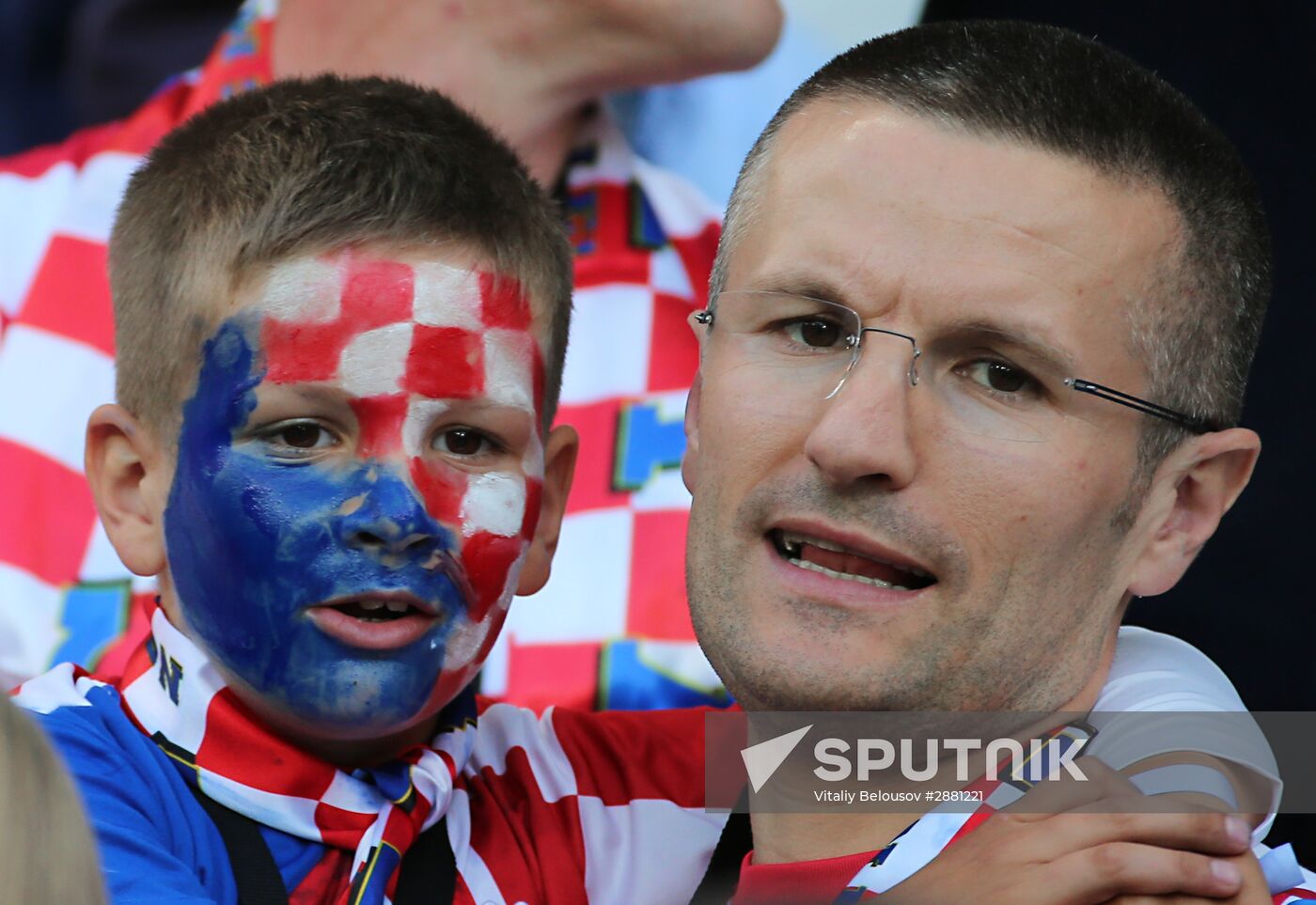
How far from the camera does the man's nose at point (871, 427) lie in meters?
1.90

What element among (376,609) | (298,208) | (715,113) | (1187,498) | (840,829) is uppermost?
(715,113)

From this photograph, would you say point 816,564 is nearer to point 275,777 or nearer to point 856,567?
point 856,567

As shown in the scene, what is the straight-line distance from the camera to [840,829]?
2.12m

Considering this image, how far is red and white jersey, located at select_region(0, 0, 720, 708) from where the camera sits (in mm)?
3100

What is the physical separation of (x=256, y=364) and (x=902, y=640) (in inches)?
33.6

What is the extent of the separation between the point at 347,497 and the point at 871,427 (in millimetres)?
629

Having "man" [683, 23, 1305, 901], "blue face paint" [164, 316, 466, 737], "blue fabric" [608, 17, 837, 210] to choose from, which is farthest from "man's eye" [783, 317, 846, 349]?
"blue fabric" [608, 17, 837, 210]

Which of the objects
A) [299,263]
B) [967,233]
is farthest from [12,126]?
[967,233]

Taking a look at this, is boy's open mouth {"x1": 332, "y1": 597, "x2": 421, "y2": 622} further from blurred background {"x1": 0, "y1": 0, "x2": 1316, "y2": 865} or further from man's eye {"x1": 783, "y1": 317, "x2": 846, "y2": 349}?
blurred background {"x1": 0, "y1": 0, "x2": 1316, "y2": 865}

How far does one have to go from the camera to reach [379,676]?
205cm

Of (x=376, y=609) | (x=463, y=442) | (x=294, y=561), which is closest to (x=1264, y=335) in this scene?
(x=463, y=442)

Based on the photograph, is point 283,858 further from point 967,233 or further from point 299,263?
point 967,233

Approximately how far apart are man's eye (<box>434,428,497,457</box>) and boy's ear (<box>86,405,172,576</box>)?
Result: 0.35 m

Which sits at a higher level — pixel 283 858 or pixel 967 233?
pixel 967 233
